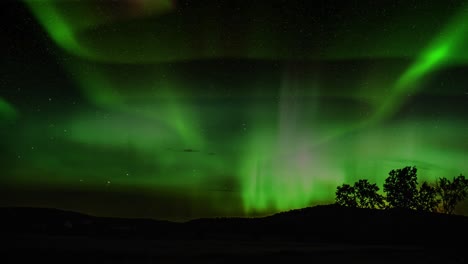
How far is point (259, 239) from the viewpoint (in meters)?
48.3

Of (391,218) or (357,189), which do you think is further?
(357,189)

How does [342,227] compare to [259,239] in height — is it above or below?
above

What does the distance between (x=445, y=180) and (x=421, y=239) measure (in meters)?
32.3

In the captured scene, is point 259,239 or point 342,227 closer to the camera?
point 259,239

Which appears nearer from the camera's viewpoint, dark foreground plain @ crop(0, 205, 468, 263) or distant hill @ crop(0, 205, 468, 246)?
dark foreground plain @ crop(0, 205, 468, 263)

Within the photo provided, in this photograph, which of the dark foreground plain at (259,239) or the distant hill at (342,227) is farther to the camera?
the distant hill at (342,227)

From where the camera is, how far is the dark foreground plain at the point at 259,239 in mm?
26578

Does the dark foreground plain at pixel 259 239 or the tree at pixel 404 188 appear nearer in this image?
the dark foreground plain at pixel 259 239

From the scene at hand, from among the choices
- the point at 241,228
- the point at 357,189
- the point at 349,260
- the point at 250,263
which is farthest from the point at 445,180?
the point at 250,263

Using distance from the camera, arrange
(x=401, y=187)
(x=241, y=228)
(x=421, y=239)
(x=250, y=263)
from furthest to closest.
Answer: (x=401, y=187) → (x=241, y=228) → (x=421, y=239) → (x=250, y=263)

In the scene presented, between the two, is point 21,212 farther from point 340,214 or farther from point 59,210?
point 340,214

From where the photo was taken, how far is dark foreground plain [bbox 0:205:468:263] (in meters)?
26.6

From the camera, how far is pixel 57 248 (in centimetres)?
2847

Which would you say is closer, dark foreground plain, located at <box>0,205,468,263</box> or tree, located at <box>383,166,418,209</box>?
dark foreground plain, located at <box>0,205,468,263</box>
